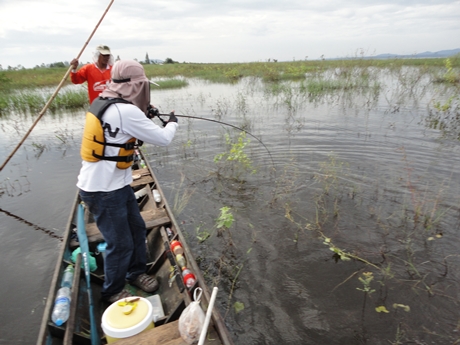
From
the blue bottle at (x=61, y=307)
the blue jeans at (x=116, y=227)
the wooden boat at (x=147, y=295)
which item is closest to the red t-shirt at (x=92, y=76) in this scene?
the wooden boat at (x=147, y=295)

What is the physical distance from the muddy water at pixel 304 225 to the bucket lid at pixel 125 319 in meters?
1.28

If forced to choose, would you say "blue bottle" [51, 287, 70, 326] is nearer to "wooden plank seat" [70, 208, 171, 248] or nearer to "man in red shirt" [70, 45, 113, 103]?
"wooden plank seat" [70, 208, 171, 248]

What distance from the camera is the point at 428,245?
425 cm

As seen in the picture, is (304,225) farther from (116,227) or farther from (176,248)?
(116,227)

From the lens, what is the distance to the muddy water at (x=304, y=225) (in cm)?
331

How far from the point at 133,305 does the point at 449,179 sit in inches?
262

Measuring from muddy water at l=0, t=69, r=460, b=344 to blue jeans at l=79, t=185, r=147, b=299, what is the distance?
4.49 feet

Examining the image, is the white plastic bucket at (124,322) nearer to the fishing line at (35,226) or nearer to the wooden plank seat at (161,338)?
the wooden plank seat at (161,338)

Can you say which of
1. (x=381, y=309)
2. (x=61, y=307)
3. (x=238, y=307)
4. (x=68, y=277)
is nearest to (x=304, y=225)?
(x=381, y=309)

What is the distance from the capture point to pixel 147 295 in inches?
125

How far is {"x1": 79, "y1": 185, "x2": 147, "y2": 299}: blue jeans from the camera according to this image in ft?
8.36

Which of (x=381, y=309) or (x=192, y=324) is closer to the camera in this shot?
(x=192, y=324)

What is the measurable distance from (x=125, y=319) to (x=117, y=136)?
4.88 ft

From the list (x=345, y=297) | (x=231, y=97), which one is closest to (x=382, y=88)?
(x=231, y=97)
